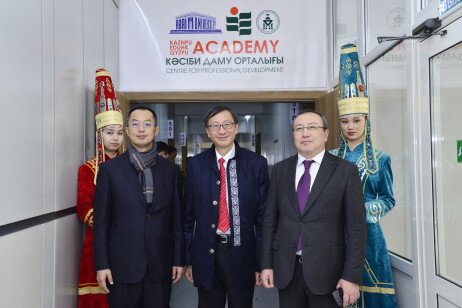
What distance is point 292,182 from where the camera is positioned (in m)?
2.00

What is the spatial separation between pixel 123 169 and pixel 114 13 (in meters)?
2.04

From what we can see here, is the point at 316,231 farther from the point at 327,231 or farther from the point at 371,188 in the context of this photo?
the point at 371,188

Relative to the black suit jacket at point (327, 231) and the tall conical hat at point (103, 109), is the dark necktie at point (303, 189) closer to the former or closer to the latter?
the black suit jacket at point (327, 231)

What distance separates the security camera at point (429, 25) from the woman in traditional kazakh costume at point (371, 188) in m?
0.42

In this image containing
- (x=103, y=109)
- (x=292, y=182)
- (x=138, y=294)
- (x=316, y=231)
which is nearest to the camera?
(x=316, y=231)

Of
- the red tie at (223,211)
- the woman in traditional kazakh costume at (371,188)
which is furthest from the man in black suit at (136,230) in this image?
the woman in traditional kazakh costume at (371,188)

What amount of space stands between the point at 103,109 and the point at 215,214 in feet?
3.32

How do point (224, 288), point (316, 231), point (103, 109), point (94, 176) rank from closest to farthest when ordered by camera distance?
point (316, 231) → point (224, 288) → point (94, 176) → point (103, 109)

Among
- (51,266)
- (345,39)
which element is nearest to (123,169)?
(51,266)

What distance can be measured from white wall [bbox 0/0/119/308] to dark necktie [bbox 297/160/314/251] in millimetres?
1208

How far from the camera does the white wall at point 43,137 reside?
170cm

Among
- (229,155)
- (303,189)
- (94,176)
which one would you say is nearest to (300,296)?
(303,189)

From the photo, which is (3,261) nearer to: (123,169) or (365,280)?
(123,169)

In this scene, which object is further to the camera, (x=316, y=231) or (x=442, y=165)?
(x=442, y=165)
